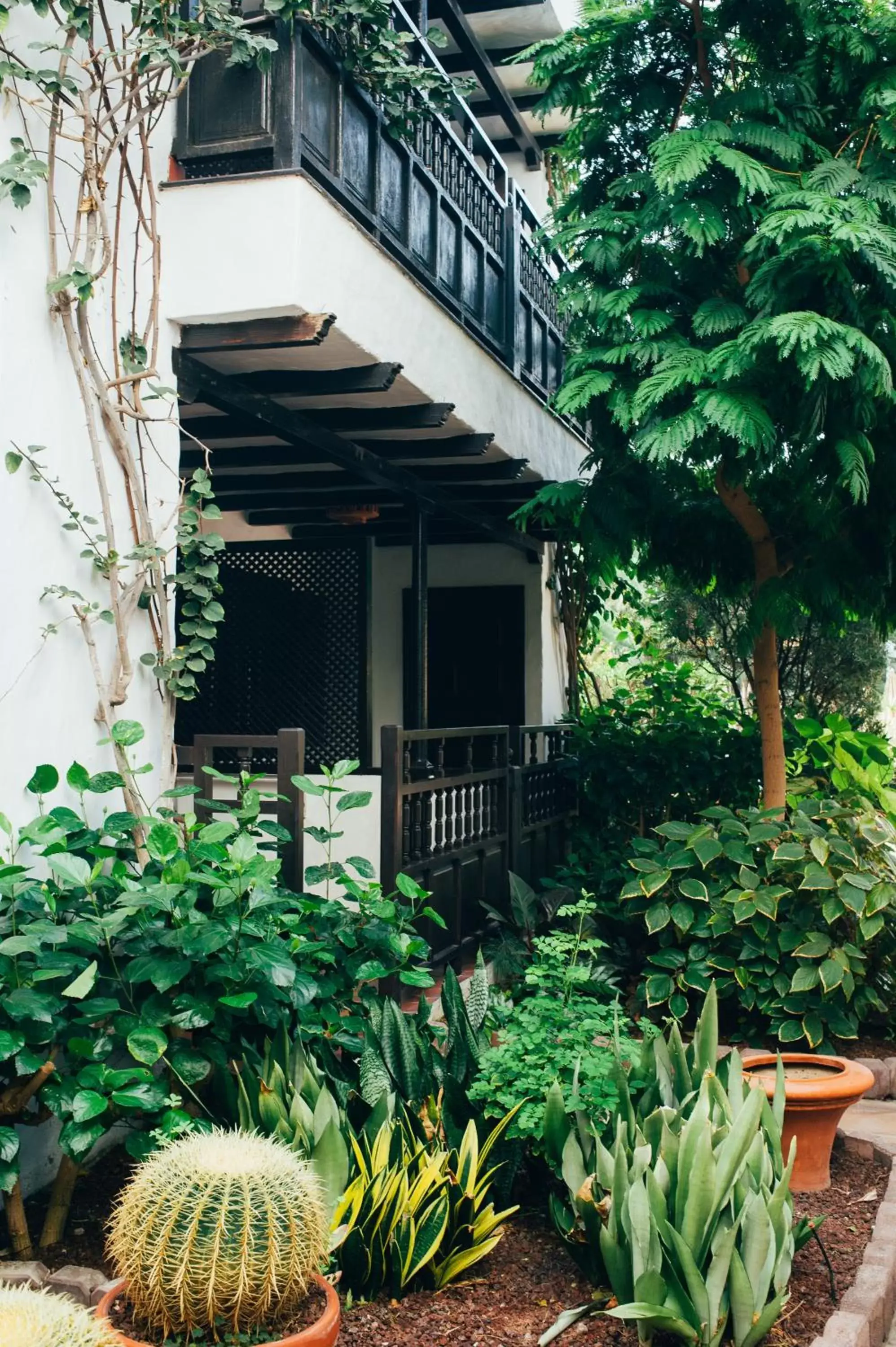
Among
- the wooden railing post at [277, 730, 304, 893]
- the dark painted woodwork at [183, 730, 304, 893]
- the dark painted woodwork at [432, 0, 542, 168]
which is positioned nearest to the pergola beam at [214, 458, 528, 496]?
the dark painted woodwork at [183, 730, 304, 893]

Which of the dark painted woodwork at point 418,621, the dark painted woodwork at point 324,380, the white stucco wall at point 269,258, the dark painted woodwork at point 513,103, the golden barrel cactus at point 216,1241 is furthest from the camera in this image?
the dark painted woodwork at point 513,103

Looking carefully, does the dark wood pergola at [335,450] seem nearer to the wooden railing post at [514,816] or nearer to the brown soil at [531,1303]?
the wooden railing post at [514,816]

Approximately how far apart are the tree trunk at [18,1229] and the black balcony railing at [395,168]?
3698 mm

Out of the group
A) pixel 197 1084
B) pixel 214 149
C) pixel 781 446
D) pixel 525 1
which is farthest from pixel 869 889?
pixel 525 1

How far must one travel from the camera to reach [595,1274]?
3035 mm

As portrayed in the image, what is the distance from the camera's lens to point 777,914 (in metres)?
5.29

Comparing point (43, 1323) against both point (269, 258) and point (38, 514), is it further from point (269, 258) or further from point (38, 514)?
point (269, 258)

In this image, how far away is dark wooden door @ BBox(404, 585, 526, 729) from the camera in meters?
9.38

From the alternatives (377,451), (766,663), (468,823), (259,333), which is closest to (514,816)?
(468,823)

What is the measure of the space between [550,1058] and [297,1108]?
749mm

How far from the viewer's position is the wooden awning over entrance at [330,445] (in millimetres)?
4914

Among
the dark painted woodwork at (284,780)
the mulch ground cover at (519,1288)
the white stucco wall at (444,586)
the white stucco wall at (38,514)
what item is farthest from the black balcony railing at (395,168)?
the mulch ground cover at (519,1288)

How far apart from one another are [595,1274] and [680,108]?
5177mm

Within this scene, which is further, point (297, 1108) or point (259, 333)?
point (259, 333)
